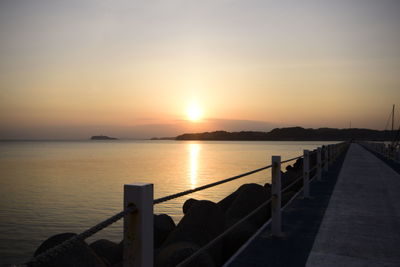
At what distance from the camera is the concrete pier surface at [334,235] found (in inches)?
179

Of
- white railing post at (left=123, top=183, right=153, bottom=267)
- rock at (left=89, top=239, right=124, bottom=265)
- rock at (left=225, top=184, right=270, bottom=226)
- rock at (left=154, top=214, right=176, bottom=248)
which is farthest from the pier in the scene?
rock at (left=154, top=214, right=176, bottom=248)

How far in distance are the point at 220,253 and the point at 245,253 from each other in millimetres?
1012

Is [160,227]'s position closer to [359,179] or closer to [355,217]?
[355,217]

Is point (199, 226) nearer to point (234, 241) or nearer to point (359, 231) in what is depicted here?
point (234, 241)

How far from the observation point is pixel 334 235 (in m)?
5.68

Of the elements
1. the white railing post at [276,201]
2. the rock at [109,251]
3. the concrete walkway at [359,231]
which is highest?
the white railing post at [276,201]

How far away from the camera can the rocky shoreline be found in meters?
4.38

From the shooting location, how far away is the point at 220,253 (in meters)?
5.70

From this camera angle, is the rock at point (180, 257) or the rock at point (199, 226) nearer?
the rock at point (180, 257)

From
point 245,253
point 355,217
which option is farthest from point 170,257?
point 355,217

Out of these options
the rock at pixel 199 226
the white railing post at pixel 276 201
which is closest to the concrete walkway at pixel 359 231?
the white railing post at pixel 276 201

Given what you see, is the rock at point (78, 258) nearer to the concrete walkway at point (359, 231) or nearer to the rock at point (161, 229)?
the concrete walkway at point (359, 231)

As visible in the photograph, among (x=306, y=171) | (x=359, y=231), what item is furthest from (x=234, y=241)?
(x=306, y=171)

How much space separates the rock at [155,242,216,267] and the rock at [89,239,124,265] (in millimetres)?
2117
